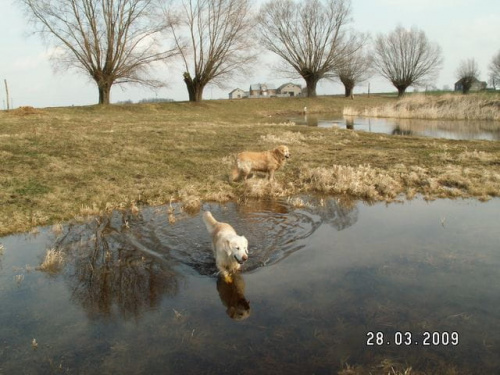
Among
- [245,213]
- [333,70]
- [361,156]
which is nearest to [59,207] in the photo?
[245,213]

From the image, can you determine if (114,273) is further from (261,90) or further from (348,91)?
(261,90)

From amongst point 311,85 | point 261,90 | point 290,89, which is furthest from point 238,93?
point 311,85

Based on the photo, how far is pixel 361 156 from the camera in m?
14.0

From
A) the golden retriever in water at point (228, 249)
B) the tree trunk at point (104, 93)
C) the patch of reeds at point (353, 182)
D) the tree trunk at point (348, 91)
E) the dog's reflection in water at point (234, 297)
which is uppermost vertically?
the tree trunk at point (348, 91)

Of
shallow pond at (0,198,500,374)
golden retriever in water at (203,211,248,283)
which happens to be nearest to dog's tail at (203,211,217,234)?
golden retriever in water at (203,211,248,283)

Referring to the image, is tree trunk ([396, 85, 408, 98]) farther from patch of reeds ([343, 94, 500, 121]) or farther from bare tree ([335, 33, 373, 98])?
patch of reeds ([343, 94, 500, 121])

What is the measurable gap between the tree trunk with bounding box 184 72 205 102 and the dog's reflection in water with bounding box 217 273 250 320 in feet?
126

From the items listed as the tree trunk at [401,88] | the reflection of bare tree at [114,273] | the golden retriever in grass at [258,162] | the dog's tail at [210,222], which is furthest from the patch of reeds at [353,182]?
the tree trunk at [401,88]

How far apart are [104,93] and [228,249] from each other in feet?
108

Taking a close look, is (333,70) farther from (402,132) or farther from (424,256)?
(424,256)

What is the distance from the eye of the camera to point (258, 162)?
1063 centimetres

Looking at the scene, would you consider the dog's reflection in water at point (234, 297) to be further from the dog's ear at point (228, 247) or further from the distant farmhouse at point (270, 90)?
the distant farmhouse at point (270, 90)

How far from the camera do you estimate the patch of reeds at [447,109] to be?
2972 cm

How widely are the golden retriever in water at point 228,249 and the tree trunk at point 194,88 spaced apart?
124ft
